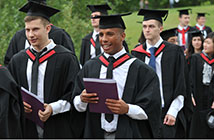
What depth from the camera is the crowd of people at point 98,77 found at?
15.8 ft

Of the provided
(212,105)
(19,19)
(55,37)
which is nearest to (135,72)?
(55,37)

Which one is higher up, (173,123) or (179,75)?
(179,75)

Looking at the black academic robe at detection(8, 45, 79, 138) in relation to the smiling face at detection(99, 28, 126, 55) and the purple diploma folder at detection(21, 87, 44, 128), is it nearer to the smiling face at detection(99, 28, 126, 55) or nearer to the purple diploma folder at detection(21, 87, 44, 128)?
the purple diploma folder at detection(21, 87, 44, 128)

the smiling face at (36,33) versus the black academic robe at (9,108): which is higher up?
the smiling face at (36,33)

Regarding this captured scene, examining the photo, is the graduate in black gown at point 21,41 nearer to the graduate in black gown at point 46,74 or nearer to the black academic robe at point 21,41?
the black academic robe at point 21,41

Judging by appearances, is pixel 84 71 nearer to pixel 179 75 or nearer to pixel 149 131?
pixel 149 131

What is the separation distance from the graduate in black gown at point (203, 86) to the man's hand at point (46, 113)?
14.0ft

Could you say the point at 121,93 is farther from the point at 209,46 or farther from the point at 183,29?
the point at 183,29

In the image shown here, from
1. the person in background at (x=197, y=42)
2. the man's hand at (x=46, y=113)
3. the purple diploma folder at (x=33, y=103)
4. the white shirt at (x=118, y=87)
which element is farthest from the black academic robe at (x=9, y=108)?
the person in background at (x=197, y=42)

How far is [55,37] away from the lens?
7586 millimetres

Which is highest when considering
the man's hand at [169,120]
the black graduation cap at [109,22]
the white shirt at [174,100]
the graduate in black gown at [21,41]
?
the black graduation cap at [109,22]

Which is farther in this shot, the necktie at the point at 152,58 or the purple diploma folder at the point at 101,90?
the necktie at the point at 152,58

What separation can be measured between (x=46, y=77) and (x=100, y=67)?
77 centimetres

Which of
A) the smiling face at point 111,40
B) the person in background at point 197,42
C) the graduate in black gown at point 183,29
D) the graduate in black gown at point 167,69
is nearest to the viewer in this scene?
the smiling face at point 111,40
